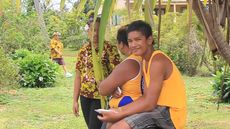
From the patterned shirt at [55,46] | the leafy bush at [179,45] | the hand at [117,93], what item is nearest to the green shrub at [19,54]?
the patterned shirt at [55,46]

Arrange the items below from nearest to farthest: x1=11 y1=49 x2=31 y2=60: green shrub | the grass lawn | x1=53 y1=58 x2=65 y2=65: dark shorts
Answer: the grass lawn → x1=11 y1=49 x2=31 y2=60: green shrub → x1=53 y1=58 x2=65 y2=65: dark shorts

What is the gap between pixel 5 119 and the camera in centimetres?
774

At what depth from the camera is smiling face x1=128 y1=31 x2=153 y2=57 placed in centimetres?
252

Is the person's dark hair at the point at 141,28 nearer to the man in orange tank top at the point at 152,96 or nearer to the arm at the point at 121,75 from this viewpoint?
the man in orange tank top at the point at 152,96

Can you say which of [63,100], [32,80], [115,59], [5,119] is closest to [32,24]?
[32,80]

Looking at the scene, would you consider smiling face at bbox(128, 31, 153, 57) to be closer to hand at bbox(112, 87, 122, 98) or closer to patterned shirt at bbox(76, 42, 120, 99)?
hand at bbox(112, 87, 122, 98)

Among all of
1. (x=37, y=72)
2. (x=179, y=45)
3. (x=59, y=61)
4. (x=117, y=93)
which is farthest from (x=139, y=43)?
(x=179, y=45)

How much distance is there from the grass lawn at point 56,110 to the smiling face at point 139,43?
4.78 meters

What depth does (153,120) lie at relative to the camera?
8.04 feet

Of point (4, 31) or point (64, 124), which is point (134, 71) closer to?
point (64, 124)

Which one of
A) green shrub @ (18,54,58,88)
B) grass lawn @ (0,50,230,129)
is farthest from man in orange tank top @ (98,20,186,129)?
green shrub @ (18,54,58,88)

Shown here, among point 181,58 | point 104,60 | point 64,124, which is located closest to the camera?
point 104,60

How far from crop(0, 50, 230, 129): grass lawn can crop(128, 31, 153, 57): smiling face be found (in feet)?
15.7

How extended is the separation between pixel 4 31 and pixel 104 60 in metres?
10.2
